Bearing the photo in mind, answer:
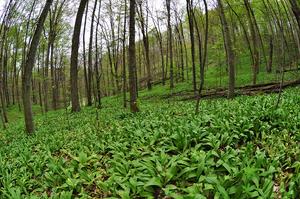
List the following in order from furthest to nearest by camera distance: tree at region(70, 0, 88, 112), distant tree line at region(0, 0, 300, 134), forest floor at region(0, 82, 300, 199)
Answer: tree at region(70, 0, 88, 112) → distant tree line at region(0, 0, 300, 134) → forest floor at region(0, 82, 300, 199)

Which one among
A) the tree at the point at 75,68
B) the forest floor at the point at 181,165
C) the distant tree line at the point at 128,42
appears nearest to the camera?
the forest floor at the point at 181,165

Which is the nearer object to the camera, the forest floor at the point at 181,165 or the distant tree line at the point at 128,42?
the forest floor at the point at 181,165

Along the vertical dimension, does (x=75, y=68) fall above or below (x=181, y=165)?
above

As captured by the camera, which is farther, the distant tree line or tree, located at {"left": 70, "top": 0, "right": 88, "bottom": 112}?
tree, located at {"left": 70, "top": 0, "right": 88, "bottom": 112}

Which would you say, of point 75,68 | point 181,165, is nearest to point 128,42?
point 75,68

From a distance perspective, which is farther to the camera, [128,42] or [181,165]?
[128,42]

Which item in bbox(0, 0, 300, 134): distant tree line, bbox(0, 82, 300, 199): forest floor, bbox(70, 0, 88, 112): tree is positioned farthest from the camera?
bbox(70, 0, 88, 112): tree

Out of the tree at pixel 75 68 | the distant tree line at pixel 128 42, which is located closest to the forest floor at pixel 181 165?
the distant tree line at pixel 128 42

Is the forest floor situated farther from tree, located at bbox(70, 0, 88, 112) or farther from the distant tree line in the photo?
tree, located at bbox(70, 0, 88, 112)

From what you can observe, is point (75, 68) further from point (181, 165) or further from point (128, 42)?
point (181, 165)

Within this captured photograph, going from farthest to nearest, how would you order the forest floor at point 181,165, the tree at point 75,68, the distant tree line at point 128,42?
1. the tree at point 75,68
2. the distant tree line at point 128,42
3. the forest floor at point 181,165

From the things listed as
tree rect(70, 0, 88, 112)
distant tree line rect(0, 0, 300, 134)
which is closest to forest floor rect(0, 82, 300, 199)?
distant tree line rect(0, 0, 300, 134)

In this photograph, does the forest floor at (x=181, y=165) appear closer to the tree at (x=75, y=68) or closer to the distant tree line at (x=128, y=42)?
the distant tree line at (x=128, y=42)

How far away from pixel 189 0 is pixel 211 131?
549 centimetres
